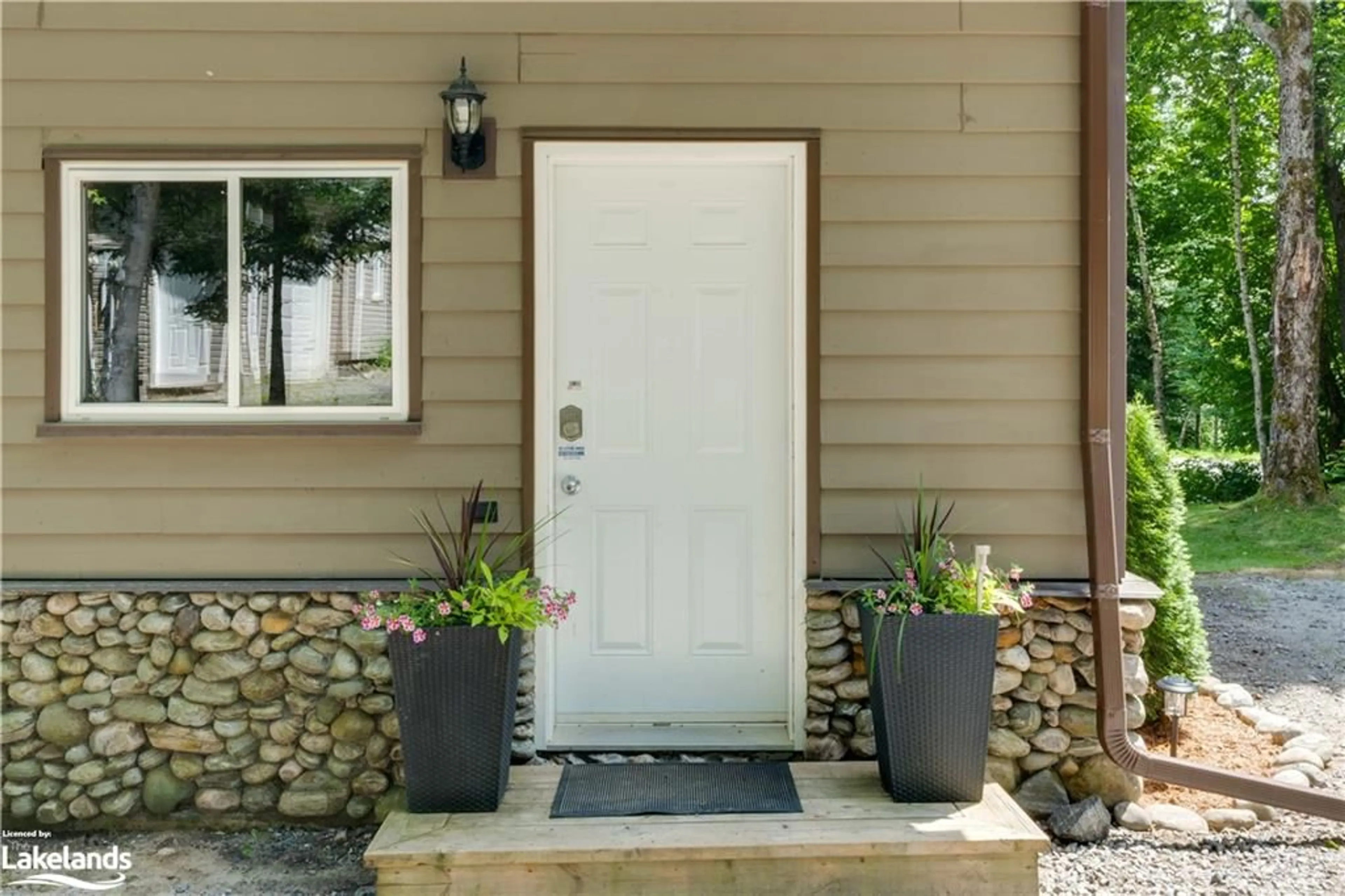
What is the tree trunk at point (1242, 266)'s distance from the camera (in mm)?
11492

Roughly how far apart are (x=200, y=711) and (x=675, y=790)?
5.12 ft

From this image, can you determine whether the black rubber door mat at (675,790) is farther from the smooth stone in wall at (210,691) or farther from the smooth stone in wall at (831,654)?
the smooth stone in wall at (210,691)

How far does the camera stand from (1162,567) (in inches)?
151

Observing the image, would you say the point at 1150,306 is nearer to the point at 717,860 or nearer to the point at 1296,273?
the point at 1296,273

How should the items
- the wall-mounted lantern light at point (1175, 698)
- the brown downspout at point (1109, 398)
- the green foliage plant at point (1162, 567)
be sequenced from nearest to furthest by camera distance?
the brown downspout at point (1109, 398)
the wall-mounted lantern light at point (1175, 698)
the green foliage plant at point (1162, 567)

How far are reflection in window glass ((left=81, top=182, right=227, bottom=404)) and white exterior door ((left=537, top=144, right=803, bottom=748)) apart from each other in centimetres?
113

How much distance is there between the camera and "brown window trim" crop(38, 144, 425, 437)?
3.11m

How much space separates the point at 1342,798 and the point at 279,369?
12.0 feet

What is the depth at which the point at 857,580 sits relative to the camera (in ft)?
10.3

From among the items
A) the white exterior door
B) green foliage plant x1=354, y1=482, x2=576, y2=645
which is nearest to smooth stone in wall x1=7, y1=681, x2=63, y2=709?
green foliage plant x1=354, y1=482, x2=576, y2=645

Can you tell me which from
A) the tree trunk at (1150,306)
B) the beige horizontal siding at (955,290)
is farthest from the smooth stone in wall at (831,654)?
the tree trunk at (1150,306)

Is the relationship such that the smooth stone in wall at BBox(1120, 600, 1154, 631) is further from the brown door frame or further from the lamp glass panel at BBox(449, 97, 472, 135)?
the lamp glass panel at BBox(449, 97, 472, 135)

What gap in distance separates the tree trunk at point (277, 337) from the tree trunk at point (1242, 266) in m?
11.2

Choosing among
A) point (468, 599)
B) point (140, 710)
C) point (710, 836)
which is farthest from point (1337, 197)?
point (140, 710)
